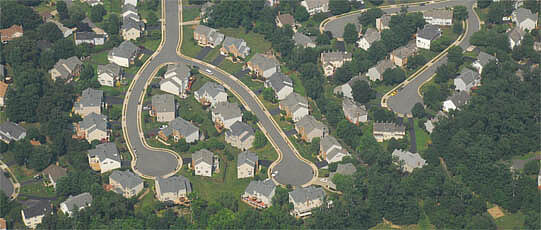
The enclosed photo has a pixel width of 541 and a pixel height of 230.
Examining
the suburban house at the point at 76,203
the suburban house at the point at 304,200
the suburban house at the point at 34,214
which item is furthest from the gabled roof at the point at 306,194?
the suburban house at the point at 34,214

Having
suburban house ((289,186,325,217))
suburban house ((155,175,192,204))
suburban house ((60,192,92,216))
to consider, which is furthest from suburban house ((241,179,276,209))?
suburban house ((60,192,92,216))

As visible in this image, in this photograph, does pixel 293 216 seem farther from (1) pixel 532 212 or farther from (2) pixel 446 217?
(1) pixel 532 212

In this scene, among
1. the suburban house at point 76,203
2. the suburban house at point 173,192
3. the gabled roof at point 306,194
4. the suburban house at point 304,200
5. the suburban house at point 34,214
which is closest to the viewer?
the suburban house at point 34,214

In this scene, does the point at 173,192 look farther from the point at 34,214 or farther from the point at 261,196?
the point at 34,214

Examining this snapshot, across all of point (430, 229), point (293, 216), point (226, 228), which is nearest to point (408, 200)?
point (430, 229)

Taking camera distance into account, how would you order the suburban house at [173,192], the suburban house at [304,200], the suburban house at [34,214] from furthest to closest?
1. the suburban house at [173,192]
2. the suburban house at [304,200]
3. the suburban house at [34,214]

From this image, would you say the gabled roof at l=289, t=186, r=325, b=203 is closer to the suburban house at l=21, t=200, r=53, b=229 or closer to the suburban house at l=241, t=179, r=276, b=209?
the suburban house at l=241, t=179, r=276, b=209

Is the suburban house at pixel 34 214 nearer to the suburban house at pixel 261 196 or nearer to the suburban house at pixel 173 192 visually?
the suburban house at pixel 173 192
